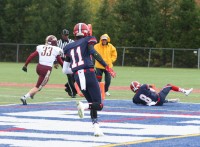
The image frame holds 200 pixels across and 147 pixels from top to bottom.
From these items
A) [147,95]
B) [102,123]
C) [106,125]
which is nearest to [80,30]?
[106,125]

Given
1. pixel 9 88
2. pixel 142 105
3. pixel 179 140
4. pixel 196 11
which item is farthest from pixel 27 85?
pixel 196 11

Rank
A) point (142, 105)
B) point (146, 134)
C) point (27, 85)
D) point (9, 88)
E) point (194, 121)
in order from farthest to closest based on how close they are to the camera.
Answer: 1. point (27, 85)
2. point (9, 88)
3. point (142, 105)
4. point (194, 121)
5. point (146, 134)

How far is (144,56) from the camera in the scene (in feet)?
169

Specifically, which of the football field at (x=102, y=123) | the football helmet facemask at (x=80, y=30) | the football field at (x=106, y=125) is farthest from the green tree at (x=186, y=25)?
the football helmet facemask at (x=80, y=30)

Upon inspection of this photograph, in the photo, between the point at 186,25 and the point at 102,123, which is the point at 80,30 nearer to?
the point at 102,123

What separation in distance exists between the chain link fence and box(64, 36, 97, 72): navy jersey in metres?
36.1

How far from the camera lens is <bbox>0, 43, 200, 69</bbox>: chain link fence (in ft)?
163

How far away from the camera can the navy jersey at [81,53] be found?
12547 mm

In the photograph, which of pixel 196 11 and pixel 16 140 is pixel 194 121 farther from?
pixel 196 11

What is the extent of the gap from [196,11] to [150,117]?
37.2m

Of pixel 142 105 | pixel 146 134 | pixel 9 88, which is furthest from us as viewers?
pixel 9 88

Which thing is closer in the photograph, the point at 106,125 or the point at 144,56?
the point at 106,125

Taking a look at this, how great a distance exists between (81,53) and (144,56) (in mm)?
39239

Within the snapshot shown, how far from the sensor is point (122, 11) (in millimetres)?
54750
